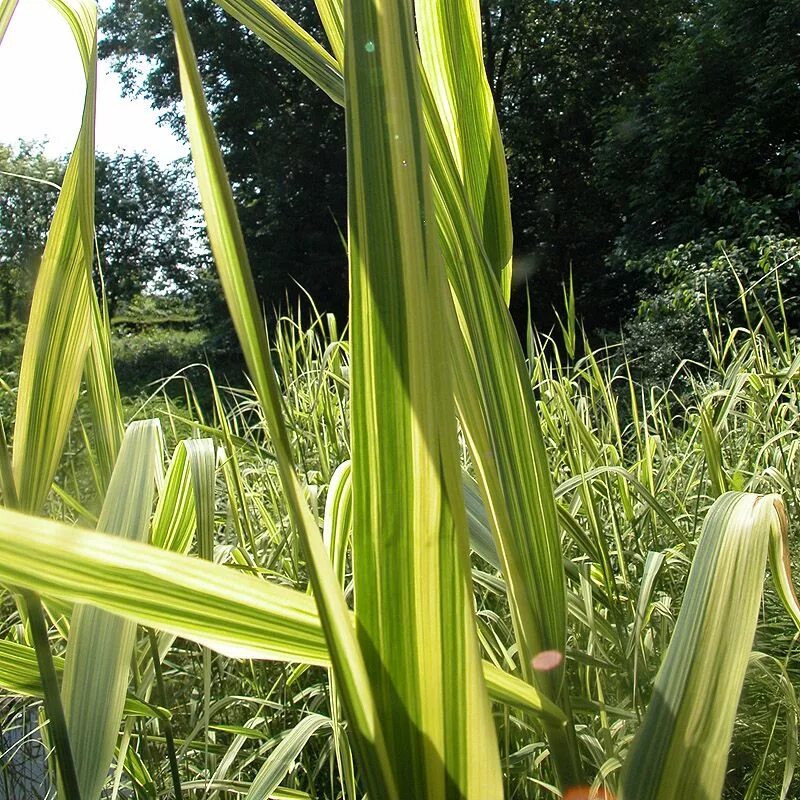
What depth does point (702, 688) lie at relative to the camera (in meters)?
0.25

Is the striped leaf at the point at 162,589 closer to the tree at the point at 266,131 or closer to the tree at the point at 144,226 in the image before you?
the tree at the point at 266,131

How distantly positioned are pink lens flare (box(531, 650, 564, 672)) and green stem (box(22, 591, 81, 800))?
160 millimetres

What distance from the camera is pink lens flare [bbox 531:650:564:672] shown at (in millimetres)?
264

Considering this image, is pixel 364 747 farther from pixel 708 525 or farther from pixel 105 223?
pixel 105 223

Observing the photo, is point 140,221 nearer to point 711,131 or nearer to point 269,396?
point 711,131

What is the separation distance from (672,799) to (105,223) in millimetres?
15308

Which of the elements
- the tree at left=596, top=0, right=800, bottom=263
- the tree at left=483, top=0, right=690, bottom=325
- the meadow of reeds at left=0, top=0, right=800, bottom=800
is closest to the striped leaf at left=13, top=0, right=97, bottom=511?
the meadow of reeds at left=0, top=0, right=800, bottom=800

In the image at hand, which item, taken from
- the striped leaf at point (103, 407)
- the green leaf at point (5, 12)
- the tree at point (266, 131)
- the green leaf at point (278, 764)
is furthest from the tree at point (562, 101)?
the green leaf at point (5, 12)

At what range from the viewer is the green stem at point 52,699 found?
27 centimetres

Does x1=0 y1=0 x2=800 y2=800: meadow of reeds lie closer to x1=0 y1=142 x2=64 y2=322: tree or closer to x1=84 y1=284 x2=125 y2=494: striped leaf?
x1=84 y1=284 x2=125 y2=494: striped leaf

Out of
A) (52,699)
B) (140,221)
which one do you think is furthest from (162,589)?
(140,221)

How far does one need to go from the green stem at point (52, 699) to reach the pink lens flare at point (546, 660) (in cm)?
16

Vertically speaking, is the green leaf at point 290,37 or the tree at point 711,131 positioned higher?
the tree at point 711,131

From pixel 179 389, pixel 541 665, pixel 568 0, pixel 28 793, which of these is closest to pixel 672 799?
pixel 541 665
